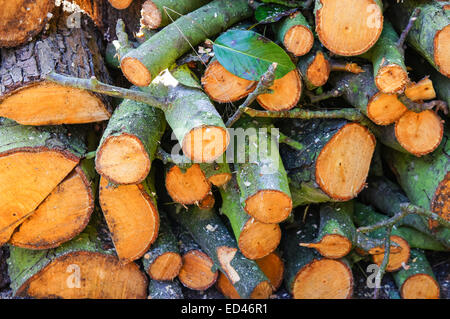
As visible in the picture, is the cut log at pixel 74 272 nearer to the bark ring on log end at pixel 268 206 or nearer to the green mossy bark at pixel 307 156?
the bark ring on log end at pixel 268 206

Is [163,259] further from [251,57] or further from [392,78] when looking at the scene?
[392,78]

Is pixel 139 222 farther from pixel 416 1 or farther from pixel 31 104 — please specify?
pixel 416 1

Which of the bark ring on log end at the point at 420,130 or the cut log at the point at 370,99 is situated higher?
the cut log at the point at 370,99

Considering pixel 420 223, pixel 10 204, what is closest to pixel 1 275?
pixel 10 204

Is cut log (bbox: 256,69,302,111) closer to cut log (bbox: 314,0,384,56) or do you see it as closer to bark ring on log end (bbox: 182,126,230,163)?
cut log (bbox: 314,0,384,56)

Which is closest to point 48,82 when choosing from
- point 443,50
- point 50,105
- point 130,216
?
point 50,105

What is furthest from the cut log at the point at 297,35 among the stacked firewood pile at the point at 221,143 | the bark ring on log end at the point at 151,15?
the bark ring on log end at the point at 151,15

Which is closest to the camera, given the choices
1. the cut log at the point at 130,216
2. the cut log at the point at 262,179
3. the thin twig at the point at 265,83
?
the thin twig at the point at 265,83
